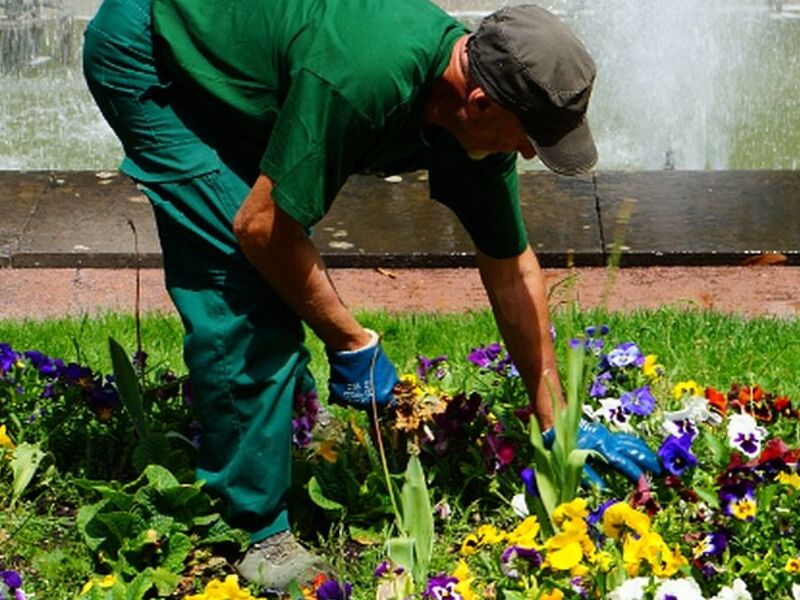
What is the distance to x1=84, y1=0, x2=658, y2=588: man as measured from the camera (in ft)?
9.91

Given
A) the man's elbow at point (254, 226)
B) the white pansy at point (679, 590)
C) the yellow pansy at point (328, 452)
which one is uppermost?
the man's elbow at point (254, 226)

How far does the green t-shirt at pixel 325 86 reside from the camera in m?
3.01

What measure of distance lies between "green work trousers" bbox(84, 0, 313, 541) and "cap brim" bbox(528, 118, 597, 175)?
69 cm

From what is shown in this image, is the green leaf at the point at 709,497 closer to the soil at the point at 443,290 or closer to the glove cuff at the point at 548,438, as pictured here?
the glove cuff at the point at 548,438

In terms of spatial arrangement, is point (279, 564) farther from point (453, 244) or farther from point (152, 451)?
point (453, 244)

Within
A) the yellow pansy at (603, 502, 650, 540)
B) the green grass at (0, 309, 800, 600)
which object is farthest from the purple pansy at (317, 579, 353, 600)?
the green grass at (0, 309, 800, 600)

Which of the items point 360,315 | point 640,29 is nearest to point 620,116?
point 640,29

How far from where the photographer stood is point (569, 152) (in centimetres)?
310

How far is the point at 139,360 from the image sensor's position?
413 centimetres

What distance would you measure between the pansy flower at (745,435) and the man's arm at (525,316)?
1.27 feet

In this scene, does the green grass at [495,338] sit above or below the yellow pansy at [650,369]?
below

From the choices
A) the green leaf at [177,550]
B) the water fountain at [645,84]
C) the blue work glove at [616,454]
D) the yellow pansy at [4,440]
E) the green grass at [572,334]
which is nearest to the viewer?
the green leaf at [177,550]

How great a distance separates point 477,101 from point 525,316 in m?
0.75

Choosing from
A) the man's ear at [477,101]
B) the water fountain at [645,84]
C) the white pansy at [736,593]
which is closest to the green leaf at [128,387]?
the man's ear at [477,101]
